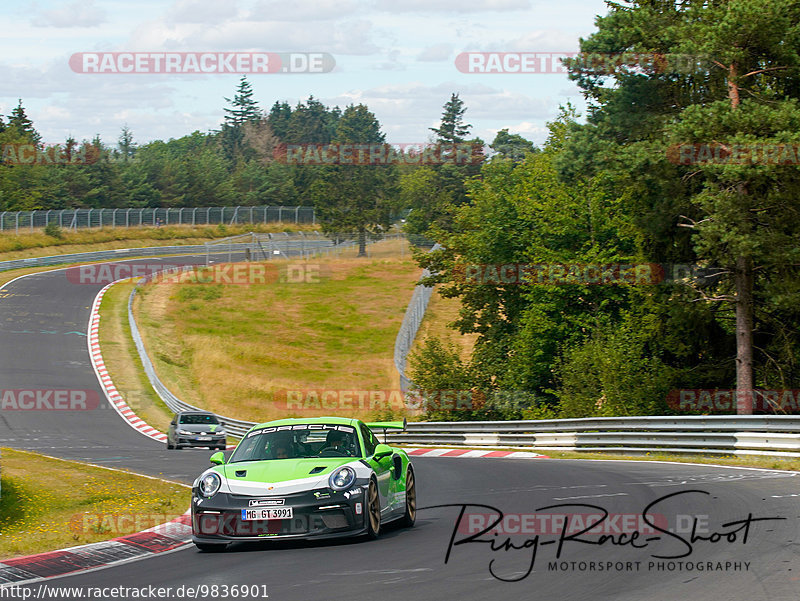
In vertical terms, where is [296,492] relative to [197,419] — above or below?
above

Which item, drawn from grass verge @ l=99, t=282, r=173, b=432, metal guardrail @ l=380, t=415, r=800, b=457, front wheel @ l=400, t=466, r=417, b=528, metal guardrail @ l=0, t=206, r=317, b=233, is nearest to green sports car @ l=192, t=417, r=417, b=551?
front wheel @ l=400, t=466, r=417, b=528

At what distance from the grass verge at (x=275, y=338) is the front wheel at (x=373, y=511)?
2909 centimetres

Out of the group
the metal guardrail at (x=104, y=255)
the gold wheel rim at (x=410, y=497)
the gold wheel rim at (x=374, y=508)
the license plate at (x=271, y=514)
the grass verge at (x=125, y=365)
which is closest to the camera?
the license plate at (x=271, y=514)

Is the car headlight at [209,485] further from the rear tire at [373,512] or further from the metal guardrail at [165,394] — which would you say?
the metal guardrail at [165,394]

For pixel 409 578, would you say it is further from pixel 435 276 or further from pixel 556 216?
pixel 435 276

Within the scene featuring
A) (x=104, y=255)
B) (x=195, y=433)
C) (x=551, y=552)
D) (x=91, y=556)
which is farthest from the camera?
(x=104, y=255)

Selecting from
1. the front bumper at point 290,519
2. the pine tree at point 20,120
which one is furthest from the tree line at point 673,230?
the pine tree at point 20,120

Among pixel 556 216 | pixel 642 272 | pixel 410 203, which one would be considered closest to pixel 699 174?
pixel 642 272

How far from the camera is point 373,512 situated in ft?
31.5

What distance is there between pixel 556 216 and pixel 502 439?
12825 millimetres

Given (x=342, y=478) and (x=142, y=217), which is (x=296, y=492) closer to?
(x=342, y=478)

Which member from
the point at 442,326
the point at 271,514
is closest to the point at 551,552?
the point at 271,514

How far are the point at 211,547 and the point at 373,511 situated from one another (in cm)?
161

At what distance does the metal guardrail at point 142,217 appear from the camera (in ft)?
257
